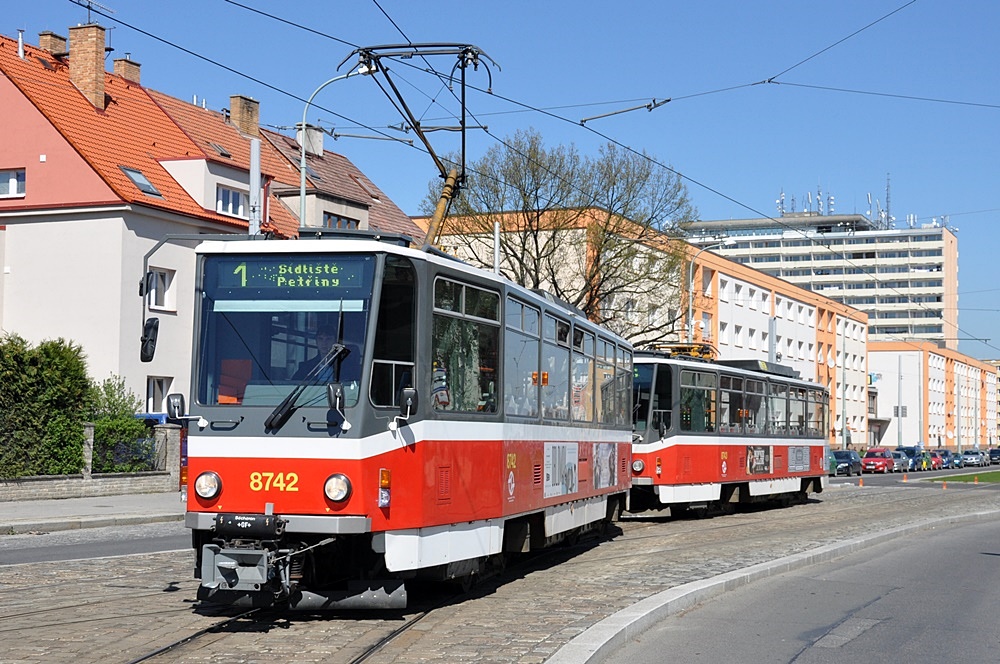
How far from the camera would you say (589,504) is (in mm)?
16500

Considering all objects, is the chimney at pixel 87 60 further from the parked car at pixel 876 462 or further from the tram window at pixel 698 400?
the parked car at pixel 876 462

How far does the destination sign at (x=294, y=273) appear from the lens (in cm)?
1034

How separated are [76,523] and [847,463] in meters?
47.9

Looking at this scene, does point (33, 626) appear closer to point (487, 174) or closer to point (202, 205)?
point (202, 205)

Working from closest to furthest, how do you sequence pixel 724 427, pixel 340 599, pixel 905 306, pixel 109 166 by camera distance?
pixel 340 599 < pixel 724 427 < pixel 109 166 < pixel 905 306

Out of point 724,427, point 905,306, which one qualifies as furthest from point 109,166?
point 905,306

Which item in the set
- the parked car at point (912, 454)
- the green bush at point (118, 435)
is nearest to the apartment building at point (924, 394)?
the parked car at point (912, 454)

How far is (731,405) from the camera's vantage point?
25.8 metres

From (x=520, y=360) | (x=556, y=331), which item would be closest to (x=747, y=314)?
(x=556, y=331)

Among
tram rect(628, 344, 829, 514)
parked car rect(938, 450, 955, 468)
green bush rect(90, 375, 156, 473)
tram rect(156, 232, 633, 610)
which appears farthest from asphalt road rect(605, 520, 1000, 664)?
parked car rect(938, 450, 955, 468)

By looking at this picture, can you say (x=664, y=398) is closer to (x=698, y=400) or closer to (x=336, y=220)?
(x=698, y=400)

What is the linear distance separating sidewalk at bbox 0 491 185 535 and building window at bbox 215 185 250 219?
12.8 meters

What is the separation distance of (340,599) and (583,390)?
6336mm

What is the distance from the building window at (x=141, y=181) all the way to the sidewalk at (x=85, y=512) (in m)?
10.8
